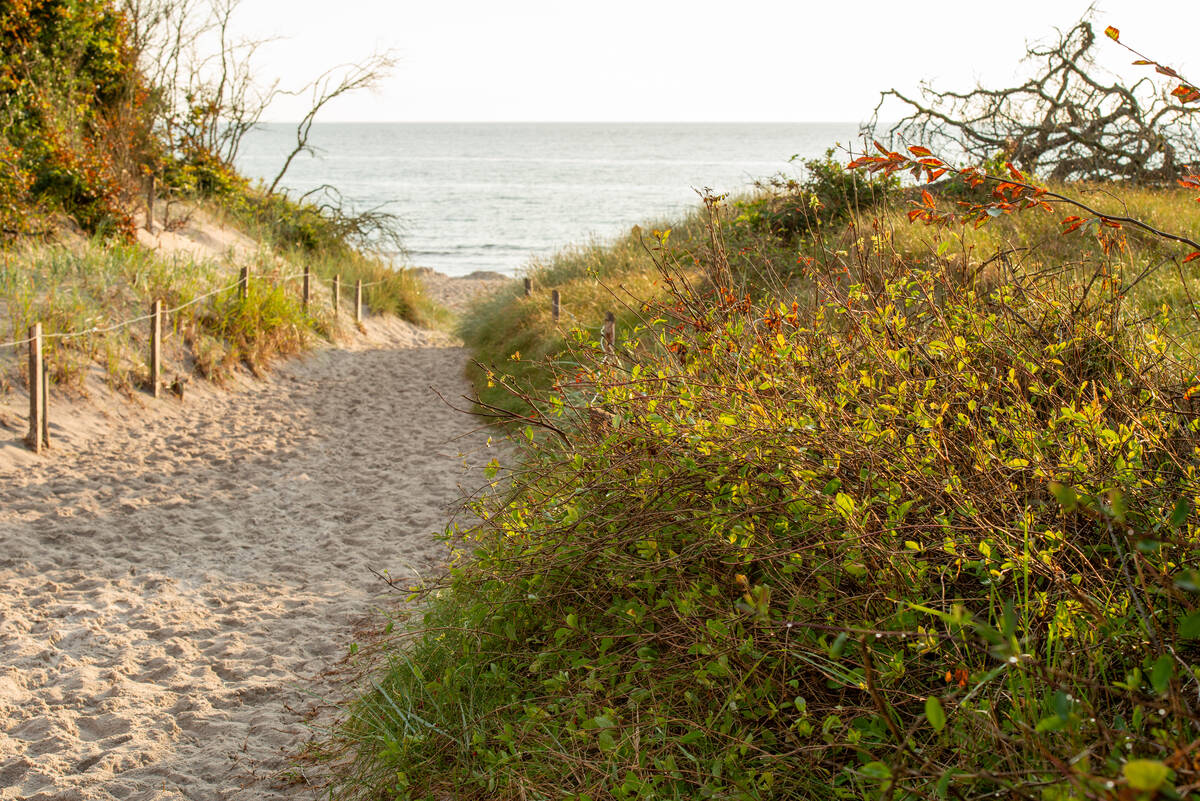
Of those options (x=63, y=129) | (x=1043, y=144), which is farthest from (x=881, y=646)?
(x=63, y=129)

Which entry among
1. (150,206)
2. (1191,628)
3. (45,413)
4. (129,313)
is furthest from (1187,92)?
(150,206)

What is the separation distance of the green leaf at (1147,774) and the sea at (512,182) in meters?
Result: 6.08

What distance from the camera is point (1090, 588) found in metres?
2.77

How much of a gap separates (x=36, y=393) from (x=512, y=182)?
250 feet

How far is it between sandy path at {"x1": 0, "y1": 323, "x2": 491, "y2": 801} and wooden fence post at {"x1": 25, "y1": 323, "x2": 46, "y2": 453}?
267 millimetres

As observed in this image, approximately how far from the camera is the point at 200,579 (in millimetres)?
6332

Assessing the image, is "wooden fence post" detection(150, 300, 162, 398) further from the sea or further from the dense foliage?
the sea

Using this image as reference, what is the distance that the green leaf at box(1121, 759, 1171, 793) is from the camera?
1.18 m

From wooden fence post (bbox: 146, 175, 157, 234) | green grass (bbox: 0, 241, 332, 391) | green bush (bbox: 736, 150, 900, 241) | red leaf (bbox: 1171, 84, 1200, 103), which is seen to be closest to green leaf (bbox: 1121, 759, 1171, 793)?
red leaf (bbox: 1171, 84, 1200, 103)

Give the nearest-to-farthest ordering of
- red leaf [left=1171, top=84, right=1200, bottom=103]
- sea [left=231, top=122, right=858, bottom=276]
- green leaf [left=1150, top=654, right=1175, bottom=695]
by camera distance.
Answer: green leaf [left=1150, top=654, right=1175, bottom=695] → red leaf [left=1171, top=84, right=1200, bottom=103] → sea [left=231, top=122, right=858, bottom=276]

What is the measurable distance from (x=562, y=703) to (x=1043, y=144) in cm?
1130

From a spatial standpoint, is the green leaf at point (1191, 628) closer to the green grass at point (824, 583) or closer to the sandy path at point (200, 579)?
the green grass at point (824, 583)

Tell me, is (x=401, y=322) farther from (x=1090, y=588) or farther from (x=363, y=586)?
(x=1090, y=588)

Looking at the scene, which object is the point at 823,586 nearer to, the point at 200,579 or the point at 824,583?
the point at 824,583
